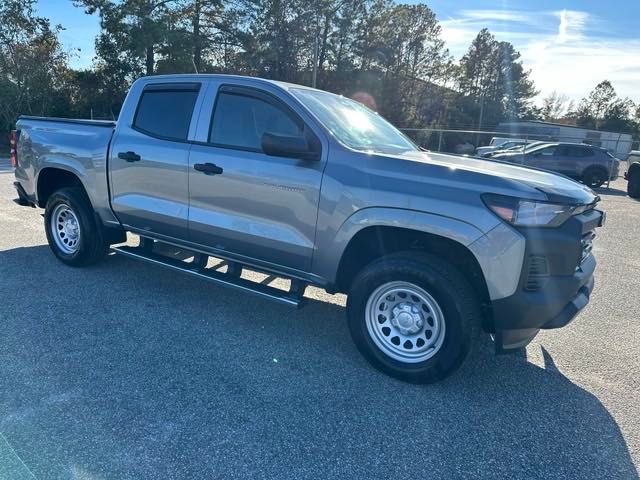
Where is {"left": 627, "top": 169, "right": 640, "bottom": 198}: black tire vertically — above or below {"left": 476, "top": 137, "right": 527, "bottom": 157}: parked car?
below

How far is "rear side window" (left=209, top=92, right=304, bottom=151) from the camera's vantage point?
382cm

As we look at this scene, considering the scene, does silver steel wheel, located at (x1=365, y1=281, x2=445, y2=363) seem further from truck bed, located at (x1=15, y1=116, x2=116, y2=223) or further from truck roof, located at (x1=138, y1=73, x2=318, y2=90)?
truck bed, located at (x1=15, y1=116, x2=116, y2=223)

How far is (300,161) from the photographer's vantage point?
11.7 feet

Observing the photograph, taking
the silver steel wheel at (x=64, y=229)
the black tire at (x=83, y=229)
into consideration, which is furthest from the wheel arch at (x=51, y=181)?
the silver steel wheel at (x=64, y=229)

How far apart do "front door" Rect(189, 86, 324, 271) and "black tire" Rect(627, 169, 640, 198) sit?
14.8 meters

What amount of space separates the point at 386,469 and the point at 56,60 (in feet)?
102

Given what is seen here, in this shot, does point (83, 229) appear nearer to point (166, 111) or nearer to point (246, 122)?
point (166, 111)

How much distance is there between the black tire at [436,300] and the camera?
311cm

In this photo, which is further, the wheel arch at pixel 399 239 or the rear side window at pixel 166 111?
the rear side window at pixel 166 111

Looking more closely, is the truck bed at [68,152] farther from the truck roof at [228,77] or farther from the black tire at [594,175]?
the black tire at [594,175]

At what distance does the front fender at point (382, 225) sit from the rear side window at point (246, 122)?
891 millimetres

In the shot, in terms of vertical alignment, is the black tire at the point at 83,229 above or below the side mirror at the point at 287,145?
below

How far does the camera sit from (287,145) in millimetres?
3369

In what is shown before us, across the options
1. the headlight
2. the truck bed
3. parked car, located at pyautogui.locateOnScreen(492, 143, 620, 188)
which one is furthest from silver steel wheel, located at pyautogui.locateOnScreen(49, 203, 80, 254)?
parked car, located at pyautogui.locateOnScreen(492, 143, 620, 188)
